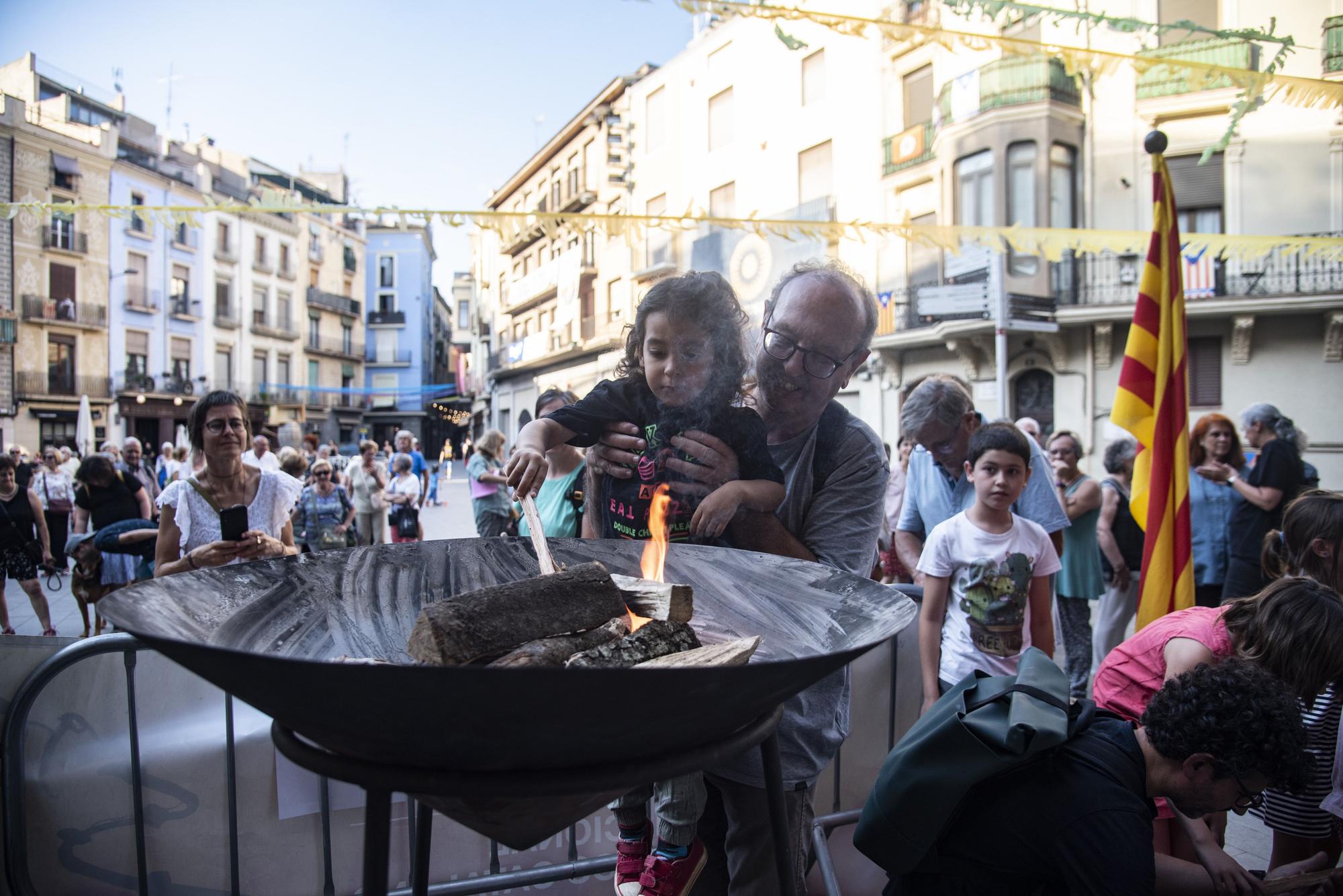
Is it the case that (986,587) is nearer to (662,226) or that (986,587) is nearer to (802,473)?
(802,473)

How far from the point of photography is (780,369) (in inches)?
75.7

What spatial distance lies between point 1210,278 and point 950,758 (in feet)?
52.8

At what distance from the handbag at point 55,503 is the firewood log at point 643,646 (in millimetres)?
8861

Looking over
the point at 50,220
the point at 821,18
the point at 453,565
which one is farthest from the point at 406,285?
the point at 50,220

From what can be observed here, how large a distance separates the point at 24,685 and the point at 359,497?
420cm

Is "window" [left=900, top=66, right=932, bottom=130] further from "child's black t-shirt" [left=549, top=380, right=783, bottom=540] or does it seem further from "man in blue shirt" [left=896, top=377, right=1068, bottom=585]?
"child's black t-shirt" [left=549, top=380, right=783, bottom=540]

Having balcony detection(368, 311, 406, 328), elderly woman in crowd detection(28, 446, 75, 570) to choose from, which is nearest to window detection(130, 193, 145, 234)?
balcony detection(368, 311, 406, 328)

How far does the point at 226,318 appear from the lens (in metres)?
27.8

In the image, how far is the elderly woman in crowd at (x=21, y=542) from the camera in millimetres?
5691

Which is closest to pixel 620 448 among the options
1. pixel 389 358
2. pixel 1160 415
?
pixel 1160 415

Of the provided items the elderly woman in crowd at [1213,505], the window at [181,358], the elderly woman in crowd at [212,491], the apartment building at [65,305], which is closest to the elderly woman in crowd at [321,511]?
the elderly woman in crowd at [212,491]

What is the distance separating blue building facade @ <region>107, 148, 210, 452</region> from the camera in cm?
2231

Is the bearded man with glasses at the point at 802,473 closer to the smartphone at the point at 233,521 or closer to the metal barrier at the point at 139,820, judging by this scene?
the metal barrier at the point at 139,820

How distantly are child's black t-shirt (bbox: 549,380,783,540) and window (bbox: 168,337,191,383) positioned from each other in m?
29.3
